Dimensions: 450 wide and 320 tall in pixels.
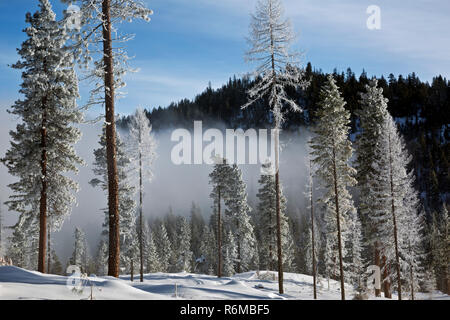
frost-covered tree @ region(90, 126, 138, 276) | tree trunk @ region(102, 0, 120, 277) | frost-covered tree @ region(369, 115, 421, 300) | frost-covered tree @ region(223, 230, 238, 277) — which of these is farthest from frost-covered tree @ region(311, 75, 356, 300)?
frost-covered tree @ region(223, 230, 238, 277)

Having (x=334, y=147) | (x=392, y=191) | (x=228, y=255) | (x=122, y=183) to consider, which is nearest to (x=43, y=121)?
(x=122, y=183)

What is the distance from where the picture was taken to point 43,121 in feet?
67.3

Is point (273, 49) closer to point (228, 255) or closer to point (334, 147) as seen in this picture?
point (334, 147)

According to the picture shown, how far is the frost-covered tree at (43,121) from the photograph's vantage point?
20.1m

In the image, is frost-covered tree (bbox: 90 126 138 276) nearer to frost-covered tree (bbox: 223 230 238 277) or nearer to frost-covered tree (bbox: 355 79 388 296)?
frost-covered tree (bbox: 223 230 238 277)

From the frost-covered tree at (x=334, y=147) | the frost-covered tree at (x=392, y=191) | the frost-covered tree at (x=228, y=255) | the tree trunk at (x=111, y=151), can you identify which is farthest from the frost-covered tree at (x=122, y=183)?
the frost-covered tree at (x=392, y=191)

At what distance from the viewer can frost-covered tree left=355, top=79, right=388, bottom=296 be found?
27375mm

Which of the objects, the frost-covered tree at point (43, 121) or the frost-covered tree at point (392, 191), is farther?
the frost-covered tree at point (392, 191)

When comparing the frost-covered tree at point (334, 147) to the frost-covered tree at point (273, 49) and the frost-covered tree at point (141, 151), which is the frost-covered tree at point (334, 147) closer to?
the frost-covered tree at point (273, 49)

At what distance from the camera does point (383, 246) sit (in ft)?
87.5

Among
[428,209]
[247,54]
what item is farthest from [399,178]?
[428,209]

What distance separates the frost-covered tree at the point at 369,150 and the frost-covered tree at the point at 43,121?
73.4 ft
